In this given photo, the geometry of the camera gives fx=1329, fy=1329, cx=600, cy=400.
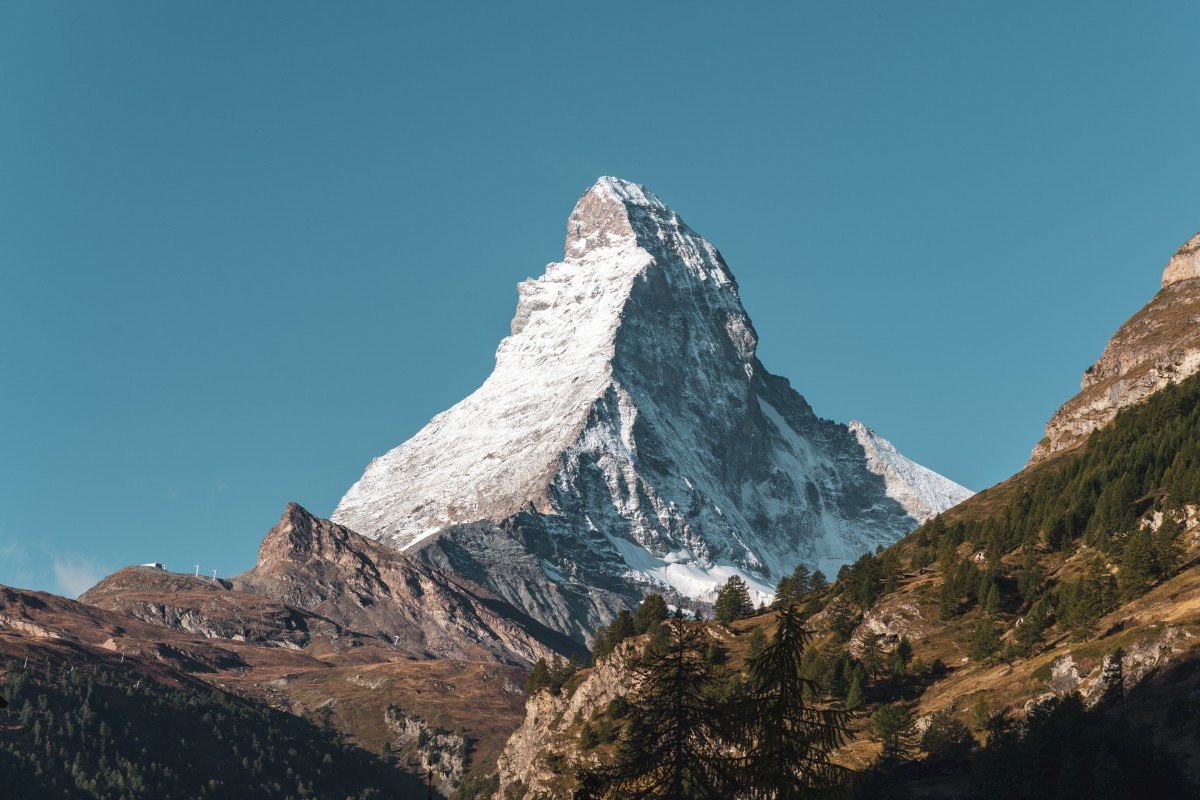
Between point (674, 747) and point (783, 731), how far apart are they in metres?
3.33

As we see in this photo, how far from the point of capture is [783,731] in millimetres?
38562

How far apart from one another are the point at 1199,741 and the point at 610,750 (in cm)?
7685

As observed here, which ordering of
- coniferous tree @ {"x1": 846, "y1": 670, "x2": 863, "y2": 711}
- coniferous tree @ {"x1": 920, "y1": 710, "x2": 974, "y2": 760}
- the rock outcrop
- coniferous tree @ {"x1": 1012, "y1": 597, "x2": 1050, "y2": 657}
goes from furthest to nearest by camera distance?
the rock outcrop
coniferous tree @ {"x1": 846, "y1": 670, "x2": 863, "y2": 711}
coniferous tree @ {"x1": 1012, "y1": 597, "x2": 1050, "y2": 657}
coniferous tree @ {"x1": 920, "y1": 710, "x2": 974, "y2": 760}

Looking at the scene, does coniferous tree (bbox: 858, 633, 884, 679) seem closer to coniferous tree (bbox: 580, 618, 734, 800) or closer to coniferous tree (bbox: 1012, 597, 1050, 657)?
coniferous tree (bbox: 1012, 597, 1050, 657)

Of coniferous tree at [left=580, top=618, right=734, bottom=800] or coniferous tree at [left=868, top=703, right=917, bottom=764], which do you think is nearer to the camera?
coniferous tree at [left=580, top=618, right=734, bottom=800]

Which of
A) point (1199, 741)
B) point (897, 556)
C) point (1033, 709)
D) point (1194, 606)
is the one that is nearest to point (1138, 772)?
point (1199, 741)

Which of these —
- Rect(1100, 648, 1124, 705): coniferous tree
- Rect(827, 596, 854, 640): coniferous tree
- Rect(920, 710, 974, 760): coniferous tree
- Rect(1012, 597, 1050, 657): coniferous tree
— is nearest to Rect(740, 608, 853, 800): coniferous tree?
Rect(1100, 648, 1124, 705): coniferous tree

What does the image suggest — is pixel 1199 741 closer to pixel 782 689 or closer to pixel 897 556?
pixel 782 689

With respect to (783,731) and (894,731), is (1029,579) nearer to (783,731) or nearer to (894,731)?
(894,731)

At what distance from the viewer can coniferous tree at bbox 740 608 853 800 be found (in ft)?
126

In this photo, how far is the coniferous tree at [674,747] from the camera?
128 ft

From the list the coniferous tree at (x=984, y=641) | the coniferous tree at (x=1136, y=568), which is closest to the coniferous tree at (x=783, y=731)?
the coniferous tree at (x=1136, y=568)

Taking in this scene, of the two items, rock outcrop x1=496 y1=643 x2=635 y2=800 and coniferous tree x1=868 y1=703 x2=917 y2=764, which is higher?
rock outcrop x1=496 y1=643 x2=635 y2=800

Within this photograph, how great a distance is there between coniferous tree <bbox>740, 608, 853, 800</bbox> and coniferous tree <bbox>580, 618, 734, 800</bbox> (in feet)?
2.95
